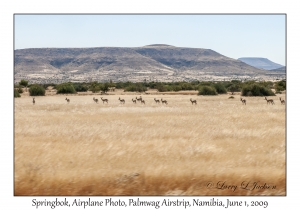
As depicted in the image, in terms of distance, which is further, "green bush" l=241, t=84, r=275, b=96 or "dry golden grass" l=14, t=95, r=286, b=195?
"green bush" l=241, t=84, r=275, b=96

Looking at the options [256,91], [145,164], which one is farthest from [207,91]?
[145,164]

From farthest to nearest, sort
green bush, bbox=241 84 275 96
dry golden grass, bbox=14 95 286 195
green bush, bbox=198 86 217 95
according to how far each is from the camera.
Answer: green bush, bbox=198 86 217 95 → green bush, bbox=241 84 275 96 → dry golden grass, bbox=14 95 286 195

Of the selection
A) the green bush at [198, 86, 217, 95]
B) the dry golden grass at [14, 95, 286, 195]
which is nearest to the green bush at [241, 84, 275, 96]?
the green bush at [198, 86, 217, 95]

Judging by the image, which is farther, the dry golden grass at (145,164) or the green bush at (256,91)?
the green bush at (256,91)

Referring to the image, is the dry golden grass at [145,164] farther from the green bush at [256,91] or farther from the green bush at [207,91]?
the green bush at [207,91]

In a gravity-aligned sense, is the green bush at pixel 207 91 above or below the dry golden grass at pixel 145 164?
above

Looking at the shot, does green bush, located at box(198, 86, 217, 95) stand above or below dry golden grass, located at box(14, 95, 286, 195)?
above

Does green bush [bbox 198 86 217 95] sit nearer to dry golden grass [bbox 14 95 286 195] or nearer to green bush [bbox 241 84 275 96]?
green bush [bbox 241 84 275 96]

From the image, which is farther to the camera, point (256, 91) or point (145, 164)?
point (256, 91)

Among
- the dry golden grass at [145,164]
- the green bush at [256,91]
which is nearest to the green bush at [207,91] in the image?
the green bush at [256,91]

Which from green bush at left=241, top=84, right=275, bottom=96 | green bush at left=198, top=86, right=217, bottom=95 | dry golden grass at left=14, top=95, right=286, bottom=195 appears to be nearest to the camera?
dry golden grass at left=14, top=95, right=286, bottom=195

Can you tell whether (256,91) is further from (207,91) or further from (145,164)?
(145,164)

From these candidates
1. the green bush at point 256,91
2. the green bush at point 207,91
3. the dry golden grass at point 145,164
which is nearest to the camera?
the dry golden grass at point 145,164
